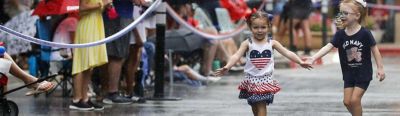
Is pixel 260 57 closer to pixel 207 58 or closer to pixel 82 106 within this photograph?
pixel 82 106

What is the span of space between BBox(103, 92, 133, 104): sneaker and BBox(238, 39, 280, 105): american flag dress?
3.43 m

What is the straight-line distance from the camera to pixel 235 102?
14047mm

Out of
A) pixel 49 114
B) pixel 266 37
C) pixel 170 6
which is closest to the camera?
pixel 266 37

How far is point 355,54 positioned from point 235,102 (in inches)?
143

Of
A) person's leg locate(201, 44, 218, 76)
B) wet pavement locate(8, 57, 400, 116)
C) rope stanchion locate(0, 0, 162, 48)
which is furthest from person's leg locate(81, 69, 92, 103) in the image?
person's leg locate(201, 44, 218, 76)

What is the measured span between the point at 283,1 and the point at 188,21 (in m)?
7.59

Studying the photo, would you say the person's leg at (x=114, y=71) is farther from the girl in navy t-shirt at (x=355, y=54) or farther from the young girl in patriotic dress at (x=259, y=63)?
the girl in navy t-shirt at (x=355, y=54)

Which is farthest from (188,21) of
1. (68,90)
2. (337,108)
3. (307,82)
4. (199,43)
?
(337,108)

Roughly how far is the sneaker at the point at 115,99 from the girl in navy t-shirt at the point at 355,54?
12.4 feet

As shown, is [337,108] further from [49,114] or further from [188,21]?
[188,21]

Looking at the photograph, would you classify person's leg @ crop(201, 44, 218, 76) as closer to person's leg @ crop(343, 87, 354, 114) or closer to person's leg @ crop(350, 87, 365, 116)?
person's leg @ crop(343, 87, 354, 114)

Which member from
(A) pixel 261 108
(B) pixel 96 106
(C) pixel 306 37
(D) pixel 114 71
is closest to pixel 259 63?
(A) pixel 261 108

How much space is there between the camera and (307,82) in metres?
17.5

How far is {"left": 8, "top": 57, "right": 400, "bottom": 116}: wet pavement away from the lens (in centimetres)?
1261
